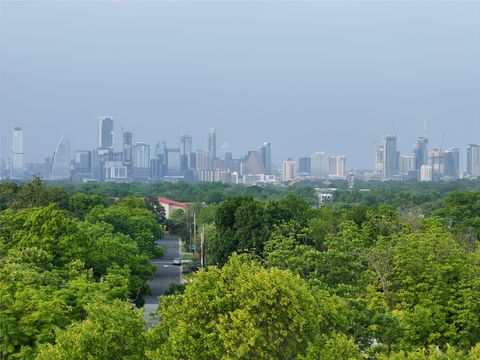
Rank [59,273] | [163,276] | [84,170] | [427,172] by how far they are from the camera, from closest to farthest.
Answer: [59,273]
[163,276]
[427,172]
[84,170]

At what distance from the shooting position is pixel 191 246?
5109 centimetres

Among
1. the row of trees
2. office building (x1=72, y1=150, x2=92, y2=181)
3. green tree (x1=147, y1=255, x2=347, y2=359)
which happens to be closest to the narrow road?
the row of trees

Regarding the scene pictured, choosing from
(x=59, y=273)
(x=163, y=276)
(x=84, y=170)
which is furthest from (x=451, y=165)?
(x=59, y=273)

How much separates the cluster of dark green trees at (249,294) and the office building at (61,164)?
15564cm

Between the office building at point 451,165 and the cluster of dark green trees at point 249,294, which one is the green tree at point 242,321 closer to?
the cluster of dark green trees at point 249,294

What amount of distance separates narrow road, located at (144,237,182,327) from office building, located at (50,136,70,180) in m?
137

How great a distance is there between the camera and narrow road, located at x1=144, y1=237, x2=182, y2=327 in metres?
30.7

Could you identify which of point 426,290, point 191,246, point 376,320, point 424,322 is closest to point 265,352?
point 376,320

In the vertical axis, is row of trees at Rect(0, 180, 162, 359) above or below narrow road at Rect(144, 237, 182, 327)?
above

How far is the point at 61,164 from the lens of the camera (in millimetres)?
190000

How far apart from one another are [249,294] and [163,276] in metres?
27.1

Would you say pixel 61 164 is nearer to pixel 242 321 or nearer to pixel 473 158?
pixel 473 158

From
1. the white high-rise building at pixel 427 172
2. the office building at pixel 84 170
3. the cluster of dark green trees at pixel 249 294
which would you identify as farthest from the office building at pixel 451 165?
the cluster of dark green trees at pixel 249 294

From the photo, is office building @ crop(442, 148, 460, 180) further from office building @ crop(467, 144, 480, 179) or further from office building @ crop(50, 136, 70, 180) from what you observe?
office building @ crop(50, 136, 70, 180)
